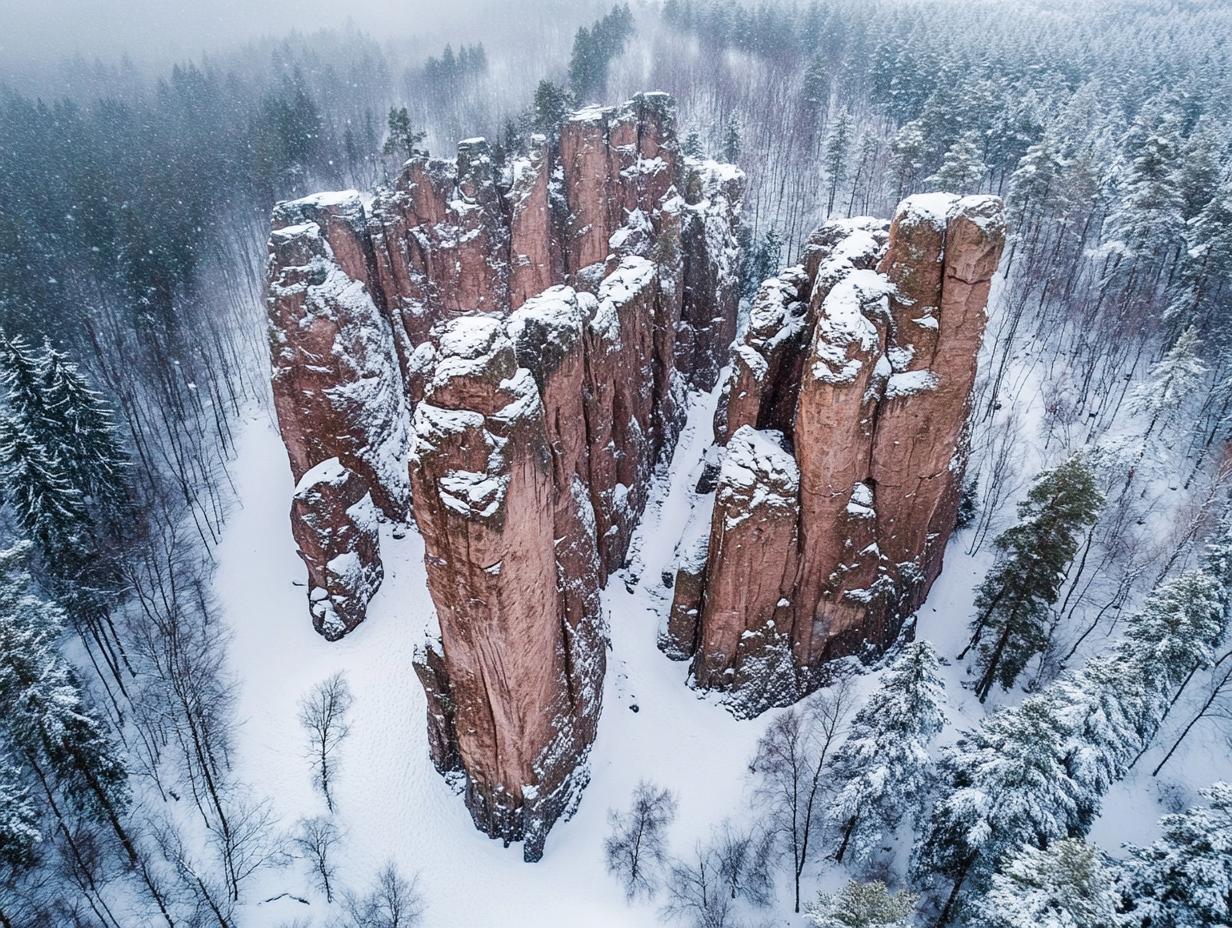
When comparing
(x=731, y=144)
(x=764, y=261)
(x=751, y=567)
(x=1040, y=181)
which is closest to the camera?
(x=751, y=567)

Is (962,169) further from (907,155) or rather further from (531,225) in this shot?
(531,225)

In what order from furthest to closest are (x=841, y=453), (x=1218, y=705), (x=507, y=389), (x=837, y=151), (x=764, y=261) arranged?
(x=837, y=151) < (x=764, y=261) < (x=1218, y=705) < (x=841, y=453) < (x=507, y=389)

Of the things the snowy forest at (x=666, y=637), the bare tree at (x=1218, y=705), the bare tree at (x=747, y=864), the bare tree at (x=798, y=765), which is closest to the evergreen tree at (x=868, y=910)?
the snowy forest at (x=666, y=637)

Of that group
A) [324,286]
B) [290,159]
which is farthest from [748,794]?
[290,159]

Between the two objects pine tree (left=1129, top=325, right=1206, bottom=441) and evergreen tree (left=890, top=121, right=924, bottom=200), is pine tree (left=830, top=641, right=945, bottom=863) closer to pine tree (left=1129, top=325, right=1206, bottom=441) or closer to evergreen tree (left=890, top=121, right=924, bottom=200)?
pine tree (left=1129, top=325, right=1206, bottom=441)

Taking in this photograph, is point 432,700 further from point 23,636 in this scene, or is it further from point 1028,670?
point 1028,670

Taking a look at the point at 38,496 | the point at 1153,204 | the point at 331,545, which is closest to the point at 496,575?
the point at 331,545

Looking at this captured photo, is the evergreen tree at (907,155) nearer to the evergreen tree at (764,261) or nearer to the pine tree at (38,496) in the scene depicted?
the evergreen tree at (764,261)
